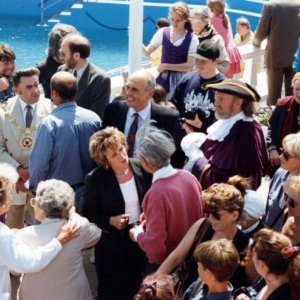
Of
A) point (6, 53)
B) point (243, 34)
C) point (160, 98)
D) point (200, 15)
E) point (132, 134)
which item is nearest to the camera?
point (132, 134)

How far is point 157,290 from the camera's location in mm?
2998

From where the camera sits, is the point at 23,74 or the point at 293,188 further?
the point at 23,74

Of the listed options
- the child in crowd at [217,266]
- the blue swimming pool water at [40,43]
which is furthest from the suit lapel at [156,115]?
the blue swimming pool water at [40,43]

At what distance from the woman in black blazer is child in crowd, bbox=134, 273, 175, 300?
90 centimetres

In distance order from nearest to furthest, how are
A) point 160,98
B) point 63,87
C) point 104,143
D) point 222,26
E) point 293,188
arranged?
point 293,188 < point 104,143 < point 63,87 < point 160,98 < point 222,26

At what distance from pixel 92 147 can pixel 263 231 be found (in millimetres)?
1247

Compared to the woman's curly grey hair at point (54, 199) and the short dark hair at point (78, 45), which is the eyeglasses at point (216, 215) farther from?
the short dark hair at point (78, 45)

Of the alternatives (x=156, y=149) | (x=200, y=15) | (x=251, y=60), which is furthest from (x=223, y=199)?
(x=251, y=60)

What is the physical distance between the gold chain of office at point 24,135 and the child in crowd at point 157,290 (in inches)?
75.9

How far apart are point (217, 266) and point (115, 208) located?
1.11 m

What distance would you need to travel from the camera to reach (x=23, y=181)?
4.73m

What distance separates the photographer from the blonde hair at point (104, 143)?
3867 mm

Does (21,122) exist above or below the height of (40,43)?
above

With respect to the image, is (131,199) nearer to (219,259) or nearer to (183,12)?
(219,259)
